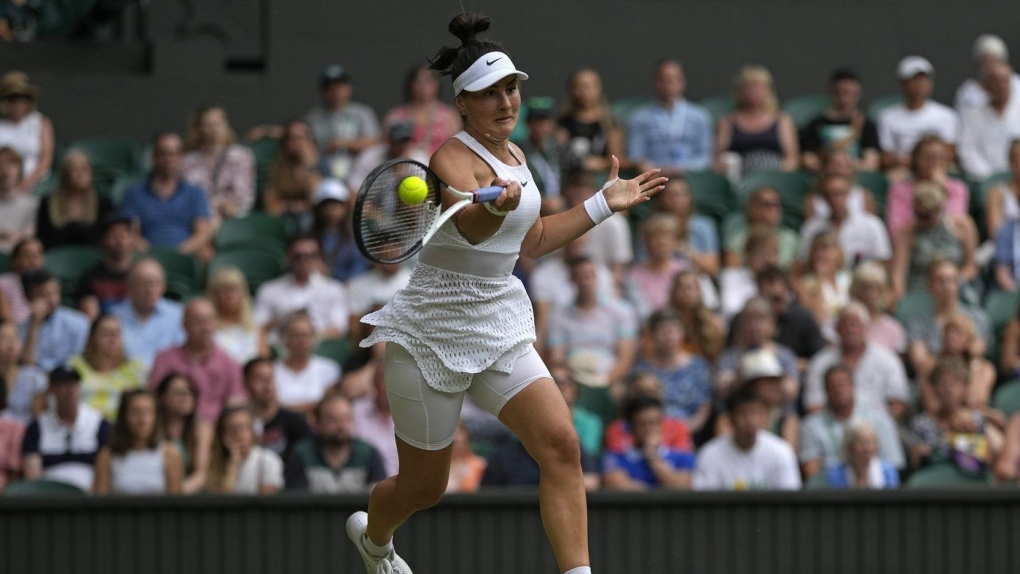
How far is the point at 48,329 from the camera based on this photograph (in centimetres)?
891

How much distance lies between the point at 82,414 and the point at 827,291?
4.19 meters

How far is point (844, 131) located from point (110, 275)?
4.81m

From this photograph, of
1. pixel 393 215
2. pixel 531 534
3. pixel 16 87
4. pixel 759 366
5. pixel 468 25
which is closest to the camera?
pixel 393 215

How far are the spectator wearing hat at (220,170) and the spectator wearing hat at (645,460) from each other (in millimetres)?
3247

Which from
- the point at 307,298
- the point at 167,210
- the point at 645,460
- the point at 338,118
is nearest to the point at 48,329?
the point at 167,210

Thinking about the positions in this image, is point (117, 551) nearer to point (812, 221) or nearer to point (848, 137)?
point (812, 221)

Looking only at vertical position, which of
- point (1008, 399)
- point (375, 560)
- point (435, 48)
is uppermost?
point (435, 48)

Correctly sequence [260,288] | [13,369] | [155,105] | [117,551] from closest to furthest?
[117,551], [13,369], [260,288], [155,105]

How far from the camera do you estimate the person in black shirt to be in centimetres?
826

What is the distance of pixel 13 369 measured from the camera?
28.1 ft

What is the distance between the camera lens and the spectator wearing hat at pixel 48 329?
29.1ft

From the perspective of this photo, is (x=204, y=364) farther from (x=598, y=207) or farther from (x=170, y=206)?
(x=598, y=207)

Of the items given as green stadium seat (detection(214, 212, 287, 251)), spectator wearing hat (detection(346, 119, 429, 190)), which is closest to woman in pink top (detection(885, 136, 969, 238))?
spectator wearing hat (detection(346, 119, 429, 190))

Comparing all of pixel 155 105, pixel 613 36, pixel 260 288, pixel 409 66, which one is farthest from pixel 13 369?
pixel 613 36
